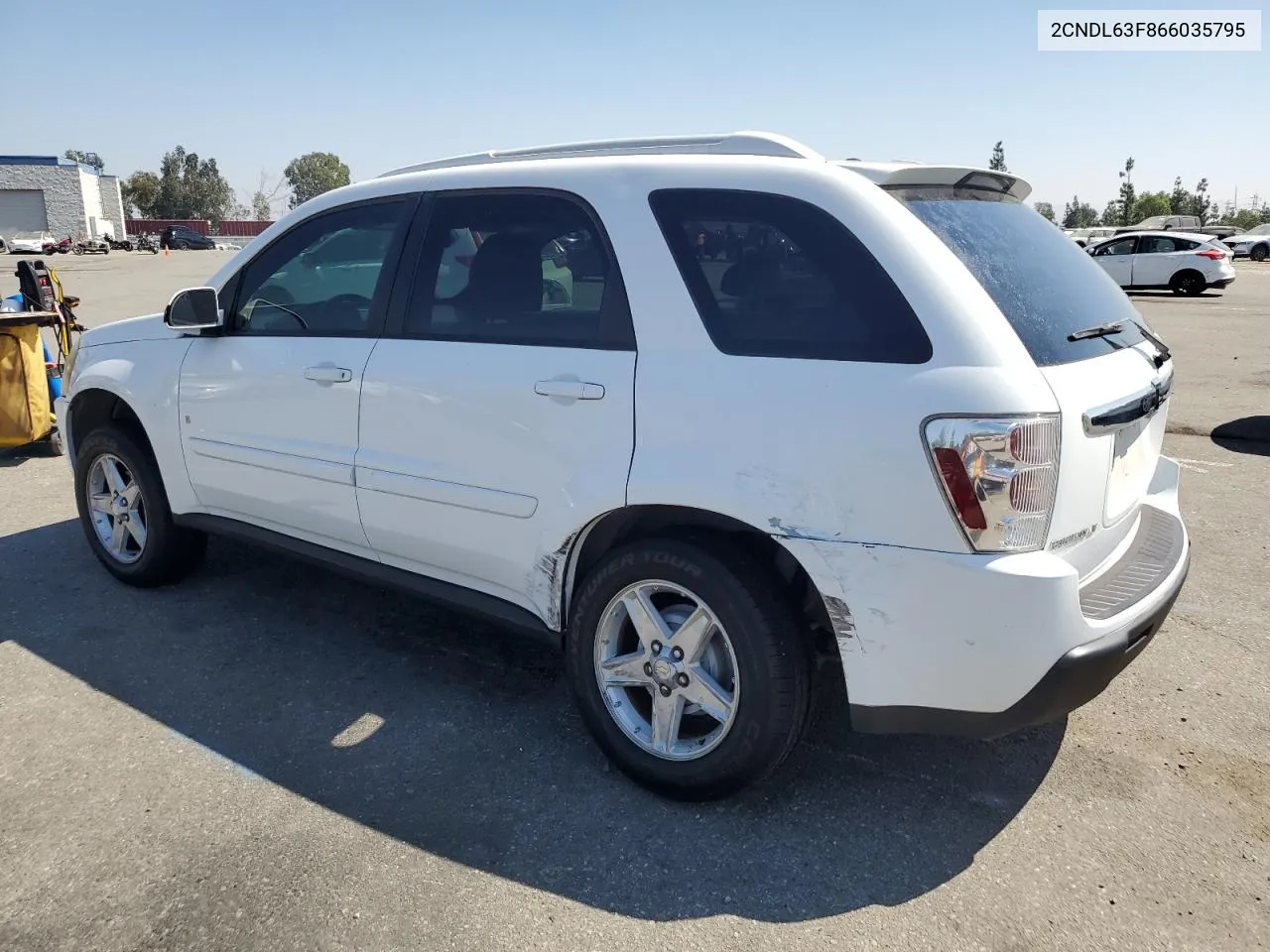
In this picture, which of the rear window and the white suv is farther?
the rear window

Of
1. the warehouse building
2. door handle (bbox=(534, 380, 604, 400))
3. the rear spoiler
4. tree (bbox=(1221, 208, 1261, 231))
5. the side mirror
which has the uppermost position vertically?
the warehouse building

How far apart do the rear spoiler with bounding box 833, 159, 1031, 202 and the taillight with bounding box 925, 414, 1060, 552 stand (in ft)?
2.65

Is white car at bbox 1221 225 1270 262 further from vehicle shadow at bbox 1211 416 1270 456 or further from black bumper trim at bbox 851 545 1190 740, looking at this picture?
black bumper trim at bbox 851 545 1190 740

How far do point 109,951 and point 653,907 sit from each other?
1.35 meters

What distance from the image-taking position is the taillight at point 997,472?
2299mm

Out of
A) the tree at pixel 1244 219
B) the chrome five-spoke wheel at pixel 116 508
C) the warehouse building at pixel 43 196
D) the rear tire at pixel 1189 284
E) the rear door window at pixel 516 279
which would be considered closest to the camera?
the rear door window at pixel 516 279

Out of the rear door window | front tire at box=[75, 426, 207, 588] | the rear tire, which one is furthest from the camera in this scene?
the rear tire

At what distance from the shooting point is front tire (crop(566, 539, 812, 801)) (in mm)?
2650

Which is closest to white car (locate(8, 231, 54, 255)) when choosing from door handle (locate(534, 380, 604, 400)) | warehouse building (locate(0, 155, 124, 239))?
warehouse building (locate(0, 155, 124, 239))

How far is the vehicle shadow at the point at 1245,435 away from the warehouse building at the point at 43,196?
3101 inches

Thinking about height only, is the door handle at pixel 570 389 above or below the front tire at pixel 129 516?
above

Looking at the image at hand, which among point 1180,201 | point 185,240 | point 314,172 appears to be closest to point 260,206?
point 314,172

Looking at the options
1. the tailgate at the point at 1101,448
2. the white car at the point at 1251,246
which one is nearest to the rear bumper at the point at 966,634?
the tailgate at the point at 1101,448

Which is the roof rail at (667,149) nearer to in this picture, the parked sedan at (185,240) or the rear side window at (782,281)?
the rear side window at (782,281)
